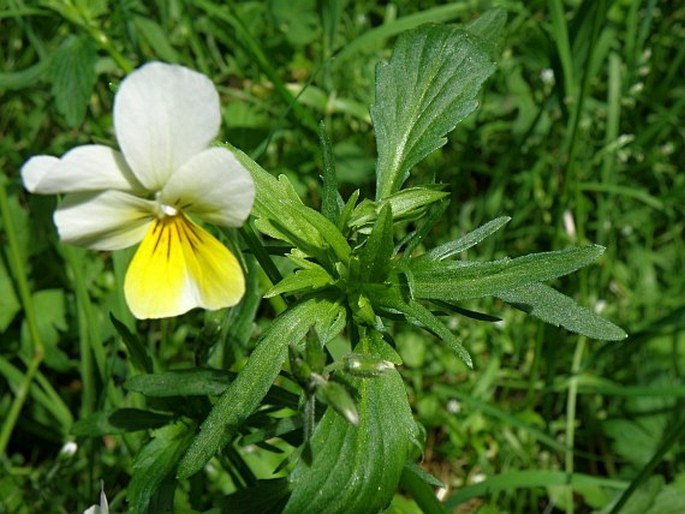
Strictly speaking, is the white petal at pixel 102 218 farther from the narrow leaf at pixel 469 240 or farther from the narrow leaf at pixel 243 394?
the narrow leaf at pixel 469 240

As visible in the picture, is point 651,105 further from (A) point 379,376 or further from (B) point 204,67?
(A) point 379,376

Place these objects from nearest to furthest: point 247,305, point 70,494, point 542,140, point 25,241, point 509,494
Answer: point 247,305
point 70,494
point 509,494
point 25,241
point 542,140

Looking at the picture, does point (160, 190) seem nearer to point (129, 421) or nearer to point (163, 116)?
point (163, 116)

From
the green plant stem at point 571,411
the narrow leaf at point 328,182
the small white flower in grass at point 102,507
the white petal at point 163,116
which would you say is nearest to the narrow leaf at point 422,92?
the narrow leaf at point 328,182

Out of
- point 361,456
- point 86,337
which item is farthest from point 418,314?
point 86,337

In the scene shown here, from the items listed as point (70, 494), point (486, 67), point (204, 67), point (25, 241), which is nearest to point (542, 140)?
point (204, 67)

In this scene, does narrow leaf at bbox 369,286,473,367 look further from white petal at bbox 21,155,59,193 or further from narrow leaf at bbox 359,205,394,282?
white petal at bbox 21,155,59,193

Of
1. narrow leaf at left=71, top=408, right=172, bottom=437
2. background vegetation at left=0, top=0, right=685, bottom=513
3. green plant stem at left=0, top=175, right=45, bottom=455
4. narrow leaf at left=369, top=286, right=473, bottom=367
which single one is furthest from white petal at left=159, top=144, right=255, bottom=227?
green plant stem at left=0, top=175, right=45, bottom=455

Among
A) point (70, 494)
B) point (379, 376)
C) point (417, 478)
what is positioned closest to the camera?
point (379, 376)
